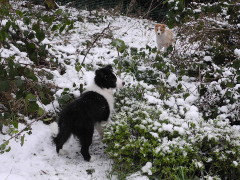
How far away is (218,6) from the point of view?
3816mm

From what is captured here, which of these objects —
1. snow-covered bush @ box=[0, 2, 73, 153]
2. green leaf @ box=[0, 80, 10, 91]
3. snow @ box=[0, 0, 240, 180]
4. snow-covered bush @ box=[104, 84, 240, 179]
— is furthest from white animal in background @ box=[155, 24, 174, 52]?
green leaf @ box=[0, 80, 10, 91]

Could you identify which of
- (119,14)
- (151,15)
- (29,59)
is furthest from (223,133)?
(151,15)

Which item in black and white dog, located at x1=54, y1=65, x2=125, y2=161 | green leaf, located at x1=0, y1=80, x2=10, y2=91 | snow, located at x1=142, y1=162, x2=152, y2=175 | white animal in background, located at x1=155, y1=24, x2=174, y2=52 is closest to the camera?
green leaf, located at x1=0, y1=80, x2=10, y2=91

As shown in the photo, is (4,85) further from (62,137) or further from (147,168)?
(147,168)

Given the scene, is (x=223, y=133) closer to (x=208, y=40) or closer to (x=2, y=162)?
(x=208, y=40)

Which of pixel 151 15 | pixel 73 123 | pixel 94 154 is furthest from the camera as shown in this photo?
pixel 151 15

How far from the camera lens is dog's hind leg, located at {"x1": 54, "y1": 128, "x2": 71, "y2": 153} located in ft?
11.0

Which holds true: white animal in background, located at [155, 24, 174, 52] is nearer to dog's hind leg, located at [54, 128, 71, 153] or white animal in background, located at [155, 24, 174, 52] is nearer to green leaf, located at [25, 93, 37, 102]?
dog's hind leg, located at [54, 128, 71, 153]

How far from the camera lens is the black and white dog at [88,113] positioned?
336 centimetres

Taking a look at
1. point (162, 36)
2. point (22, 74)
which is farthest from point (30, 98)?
point (162, 36)

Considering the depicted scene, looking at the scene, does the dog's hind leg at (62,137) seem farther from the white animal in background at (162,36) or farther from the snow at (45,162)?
the white animal in background at (162,36)

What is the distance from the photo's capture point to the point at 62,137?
3393mm

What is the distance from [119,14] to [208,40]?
6761 mm

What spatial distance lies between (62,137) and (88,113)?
0.41 meters
